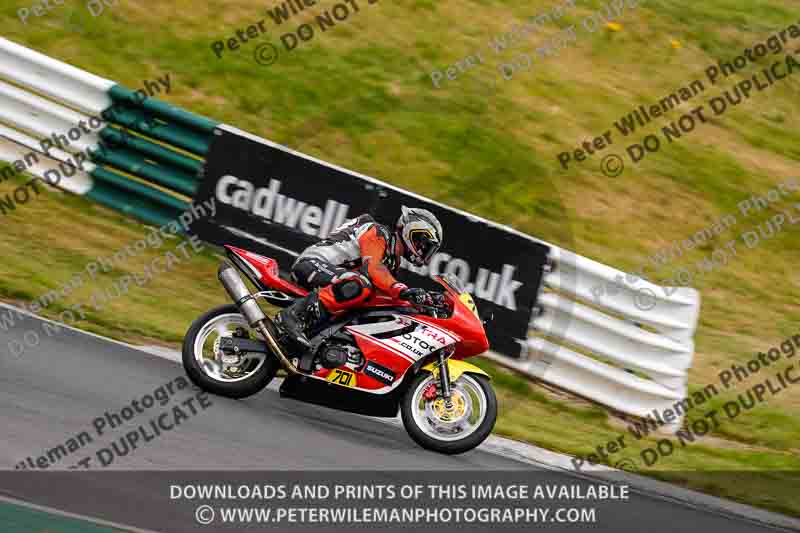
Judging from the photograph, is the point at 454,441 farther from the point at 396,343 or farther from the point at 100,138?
the point at 100,138

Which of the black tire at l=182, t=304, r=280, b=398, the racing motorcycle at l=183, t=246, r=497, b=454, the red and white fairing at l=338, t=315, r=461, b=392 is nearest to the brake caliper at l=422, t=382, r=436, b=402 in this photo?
the racing motorcycle at l=183, t=246, r=497, b=454

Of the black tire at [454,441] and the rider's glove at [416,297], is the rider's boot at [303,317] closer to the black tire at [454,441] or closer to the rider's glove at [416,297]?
the rider's glove at [416,297]

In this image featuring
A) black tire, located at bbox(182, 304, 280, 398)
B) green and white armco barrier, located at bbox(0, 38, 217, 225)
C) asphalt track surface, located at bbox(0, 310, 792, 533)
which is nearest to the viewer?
asphalt track surface, located at bbox(0, 310, 792, 533)

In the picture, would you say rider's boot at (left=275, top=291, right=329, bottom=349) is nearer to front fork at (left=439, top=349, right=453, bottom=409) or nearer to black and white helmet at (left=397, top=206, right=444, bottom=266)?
black and white helmet at (left=397, top=206, right=444, bottom=266)

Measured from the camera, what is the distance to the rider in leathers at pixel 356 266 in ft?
24.5

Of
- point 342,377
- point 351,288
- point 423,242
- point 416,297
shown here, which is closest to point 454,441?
point 342,377

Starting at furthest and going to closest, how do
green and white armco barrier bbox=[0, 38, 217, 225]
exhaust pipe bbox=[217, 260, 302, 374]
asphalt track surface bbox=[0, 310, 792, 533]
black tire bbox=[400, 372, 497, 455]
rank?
green and white armco barrier bbox=[0, 38, 217, 225] < exhaust pipe bbox=[217, 260, 302, 374] < black tire bbox=[400, 372, 497, 455] < asphalt track surface bbox=[0, 310, 792, 533]

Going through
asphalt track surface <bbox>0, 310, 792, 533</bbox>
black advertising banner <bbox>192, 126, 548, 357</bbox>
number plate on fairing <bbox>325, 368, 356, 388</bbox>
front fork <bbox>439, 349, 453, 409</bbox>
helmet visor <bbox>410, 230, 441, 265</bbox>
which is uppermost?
black advertising banner <bbox>192, 126, 548, 357</bbox>

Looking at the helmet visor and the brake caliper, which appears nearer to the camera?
the helmet visor

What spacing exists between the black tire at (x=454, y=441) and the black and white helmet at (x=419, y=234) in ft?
2.86

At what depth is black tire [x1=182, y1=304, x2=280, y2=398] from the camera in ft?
25.2

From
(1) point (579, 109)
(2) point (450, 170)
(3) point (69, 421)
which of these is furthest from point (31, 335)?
(1) point (579, 109)

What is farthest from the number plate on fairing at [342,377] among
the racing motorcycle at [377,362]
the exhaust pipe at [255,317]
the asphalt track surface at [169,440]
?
the asphalt track surface at [169,440]

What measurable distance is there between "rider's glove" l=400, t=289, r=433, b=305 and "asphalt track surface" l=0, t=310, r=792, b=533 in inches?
41.4
